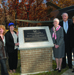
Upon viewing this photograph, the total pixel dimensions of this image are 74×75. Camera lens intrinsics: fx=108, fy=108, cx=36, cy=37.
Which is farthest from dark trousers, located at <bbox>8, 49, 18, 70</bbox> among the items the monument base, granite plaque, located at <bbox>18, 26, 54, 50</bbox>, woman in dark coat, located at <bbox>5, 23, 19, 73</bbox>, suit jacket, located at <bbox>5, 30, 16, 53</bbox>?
granite plaque, located at <bbox>18, 26, 54, 50</bbox>

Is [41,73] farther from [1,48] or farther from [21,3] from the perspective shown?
[21,3]

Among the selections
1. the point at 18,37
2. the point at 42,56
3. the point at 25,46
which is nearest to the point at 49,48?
the point at 42,56

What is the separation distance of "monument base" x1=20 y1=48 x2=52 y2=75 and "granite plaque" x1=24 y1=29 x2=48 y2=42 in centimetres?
→ 36

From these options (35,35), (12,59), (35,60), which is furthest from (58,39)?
(12,59)

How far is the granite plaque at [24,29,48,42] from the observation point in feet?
12.2

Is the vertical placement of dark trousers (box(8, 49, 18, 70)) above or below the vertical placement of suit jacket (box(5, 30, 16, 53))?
Result: below

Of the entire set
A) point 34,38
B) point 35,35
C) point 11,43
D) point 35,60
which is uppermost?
point 35,35

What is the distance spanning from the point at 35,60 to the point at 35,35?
0.86 m

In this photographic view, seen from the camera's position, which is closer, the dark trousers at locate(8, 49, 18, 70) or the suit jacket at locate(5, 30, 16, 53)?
the suit jacket at locate(5, 30, 16, 53)

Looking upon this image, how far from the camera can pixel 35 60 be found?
145 inches

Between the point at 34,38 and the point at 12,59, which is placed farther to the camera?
the point at 12,59

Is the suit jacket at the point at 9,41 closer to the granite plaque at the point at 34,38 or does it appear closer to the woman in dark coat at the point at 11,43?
the woman in dark coat at the point at 11,43

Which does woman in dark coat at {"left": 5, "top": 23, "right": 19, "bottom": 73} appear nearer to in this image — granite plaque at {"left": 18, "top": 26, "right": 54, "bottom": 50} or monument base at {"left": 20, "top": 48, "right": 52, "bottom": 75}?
granite plaque at {"left": 18, "top": 26, "right": 54, "bottom": 50}

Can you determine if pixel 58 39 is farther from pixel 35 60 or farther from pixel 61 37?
pixel 35 60
